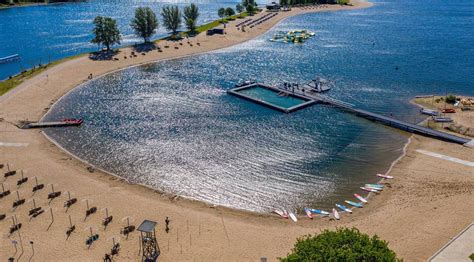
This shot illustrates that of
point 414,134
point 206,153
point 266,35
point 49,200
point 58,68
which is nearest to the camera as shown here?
point 49,200

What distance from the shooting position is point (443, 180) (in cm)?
6369

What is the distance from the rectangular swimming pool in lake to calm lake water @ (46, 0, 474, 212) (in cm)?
220

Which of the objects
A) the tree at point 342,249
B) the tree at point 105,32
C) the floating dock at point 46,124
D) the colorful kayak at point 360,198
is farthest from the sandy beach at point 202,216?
the tree at point 105,32

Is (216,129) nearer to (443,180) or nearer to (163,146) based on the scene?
(163,146)

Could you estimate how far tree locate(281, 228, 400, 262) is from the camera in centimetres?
3659

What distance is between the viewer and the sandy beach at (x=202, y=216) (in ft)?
161

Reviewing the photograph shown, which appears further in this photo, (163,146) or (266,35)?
(266,35)

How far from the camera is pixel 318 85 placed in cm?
10706

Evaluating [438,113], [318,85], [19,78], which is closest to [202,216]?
[438,113]

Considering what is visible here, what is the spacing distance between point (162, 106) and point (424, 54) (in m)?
95.8

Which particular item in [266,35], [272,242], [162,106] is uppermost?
[266,35]

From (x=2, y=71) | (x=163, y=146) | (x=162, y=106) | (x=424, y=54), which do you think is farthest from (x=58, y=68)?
(x=424, y=54)

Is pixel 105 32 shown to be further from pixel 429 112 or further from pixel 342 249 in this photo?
pixel 342 249

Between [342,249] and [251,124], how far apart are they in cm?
4979
